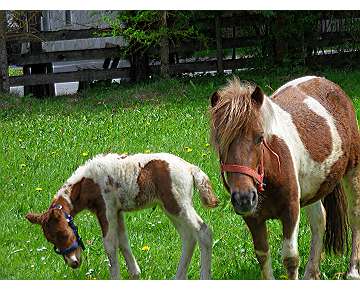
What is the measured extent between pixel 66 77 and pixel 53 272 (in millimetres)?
2238

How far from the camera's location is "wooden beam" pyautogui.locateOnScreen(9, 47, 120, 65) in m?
6.49

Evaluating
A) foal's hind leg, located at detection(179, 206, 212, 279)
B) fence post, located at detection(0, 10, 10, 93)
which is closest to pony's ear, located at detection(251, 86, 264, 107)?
foal's hind leg, located at detection(179, 206, 212, 279)

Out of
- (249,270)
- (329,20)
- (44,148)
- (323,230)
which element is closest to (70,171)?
(44,148)

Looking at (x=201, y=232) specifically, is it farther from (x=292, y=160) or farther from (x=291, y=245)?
(x=292, y=160)

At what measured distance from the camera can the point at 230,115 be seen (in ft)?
13.1

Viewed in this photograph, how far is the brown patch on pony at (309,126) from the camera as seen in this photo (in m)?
4.62

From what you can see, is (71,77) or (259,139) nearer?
(259,139)

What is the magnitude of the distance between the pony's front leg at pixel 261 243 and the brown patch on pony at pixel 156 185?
1.34 ft

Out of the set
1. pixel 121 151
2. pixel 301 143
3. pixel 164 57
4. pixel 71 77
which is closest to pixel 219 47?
pixel 164 57

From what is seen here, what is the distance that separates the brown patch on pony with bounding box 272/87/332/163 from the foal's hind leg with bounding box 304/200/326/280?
0.67 metres

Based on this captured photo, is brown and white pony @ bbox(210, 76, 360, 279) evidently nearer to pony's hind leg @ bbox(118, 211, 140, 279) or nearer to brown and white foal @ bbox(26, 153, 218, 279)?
brown and white foal @ bbox(26, 153, 218, 279)

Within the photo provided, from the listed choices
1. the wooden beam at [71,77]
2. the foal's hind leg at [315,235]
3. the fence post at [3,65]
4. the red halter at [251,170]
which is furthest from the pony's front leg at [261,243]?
the fence post at [3,65]

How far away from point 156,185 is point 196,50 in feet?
7.89

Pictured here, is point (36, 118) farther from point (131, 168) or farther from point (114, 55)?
point (131, 168)
